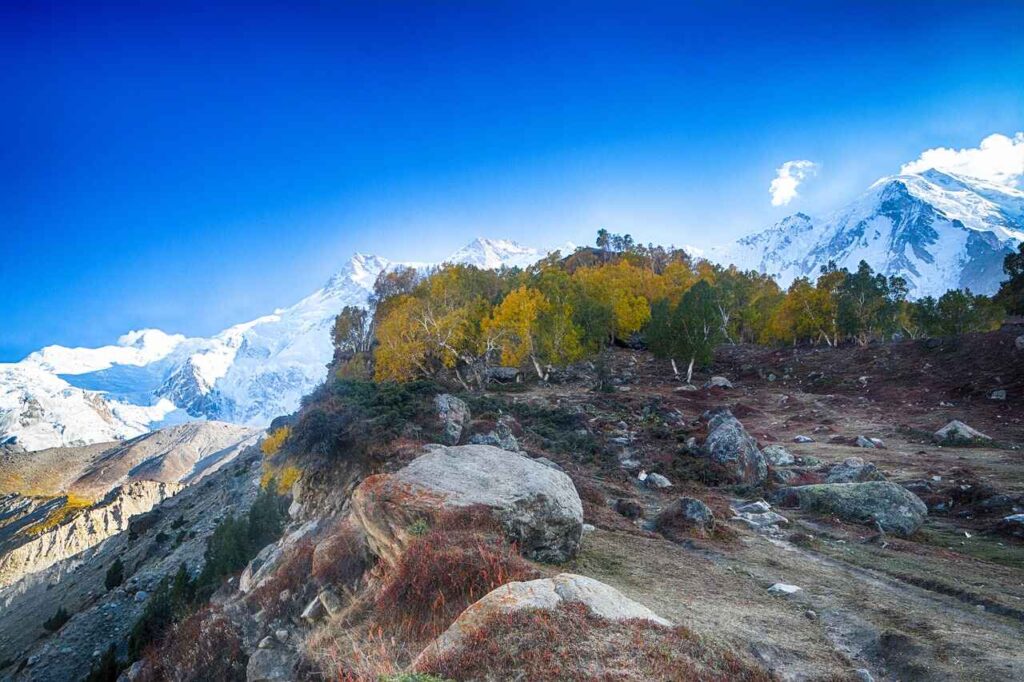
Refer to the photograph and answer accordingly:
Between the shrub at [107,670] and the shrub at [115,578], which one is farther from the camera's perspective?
the shrub at [115,578]

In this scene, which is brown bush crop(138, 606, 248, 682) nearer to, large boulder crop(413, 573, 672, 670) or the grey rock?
the grey rock

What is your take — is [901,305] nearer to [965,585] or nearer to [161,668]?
[965,585]

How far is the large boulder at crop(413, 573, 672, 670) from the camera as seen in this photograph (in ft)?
19.8

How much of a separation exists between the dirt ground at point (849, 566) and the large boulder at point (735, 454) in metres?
1.44

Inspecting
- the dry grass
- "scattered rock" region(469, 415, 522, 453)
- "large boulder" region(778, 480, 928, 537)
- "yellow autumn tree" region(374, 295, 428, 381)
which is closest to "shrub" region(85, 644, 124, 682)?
"yellow autumn tree" region(374, 295, 428, 381)

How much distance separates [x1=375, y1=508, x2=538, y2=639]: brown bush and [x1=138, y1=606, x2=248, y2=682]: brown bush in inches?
271

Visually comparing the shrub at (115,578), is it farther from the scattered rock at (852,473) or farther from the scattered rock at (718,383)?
the scattered rock at (718,383)

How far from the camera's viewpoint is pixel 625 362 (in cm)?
5928

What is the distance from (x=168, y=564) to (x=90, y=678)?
1473 cm

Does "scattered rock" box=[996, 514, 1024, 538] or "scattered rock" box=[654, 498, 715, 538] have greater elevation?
"scattered rock" box=[654, 498, 715, 538]

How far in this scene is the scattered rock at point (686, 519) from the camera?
1416 centimetres

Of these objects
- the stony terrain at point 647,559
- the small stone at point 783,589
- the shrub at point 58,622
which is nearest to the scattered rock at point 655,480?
the stony terrain at point 647,559

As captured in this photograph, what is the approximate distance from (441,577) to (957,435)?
105 feet

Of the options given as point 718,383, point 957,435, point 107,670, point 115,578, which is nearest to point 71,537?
point 115,578
